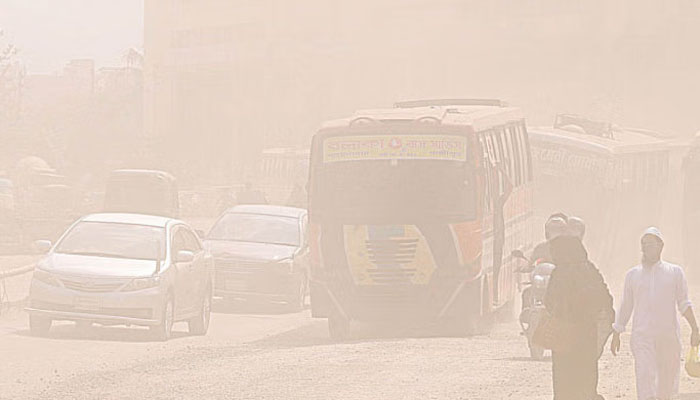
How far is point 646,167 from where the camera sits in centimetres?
3891

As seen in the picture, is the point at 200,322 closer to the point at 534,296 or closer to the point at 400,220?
the point at 400,220

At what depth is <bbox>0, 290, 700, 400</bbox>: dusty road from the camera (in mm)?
14258

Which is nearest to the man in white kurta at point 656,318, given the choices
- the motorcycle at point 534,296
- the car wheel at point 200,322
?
the motorcycle at point 534,296

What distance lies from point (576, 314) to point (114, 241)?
12055 millimetres

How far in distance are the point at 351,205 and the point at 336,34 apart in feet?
240

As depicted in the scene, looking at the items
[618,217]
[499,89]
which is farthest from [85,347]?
[499,89]

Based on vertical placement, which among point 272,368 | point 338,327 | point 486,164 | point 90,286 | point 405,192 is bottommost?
point 338,327

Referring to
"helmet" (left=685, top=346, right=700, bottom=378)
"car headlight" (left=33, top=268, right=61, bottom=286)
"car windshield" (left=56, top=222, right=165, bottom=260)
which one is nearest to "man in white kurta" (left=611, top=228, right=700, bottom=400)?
"helmet" (left=685, top=346, right=700, bottom=378)

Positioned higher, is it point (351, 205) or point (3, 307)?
point (351, 205)

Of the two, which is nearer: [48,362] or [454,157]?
[48,362]

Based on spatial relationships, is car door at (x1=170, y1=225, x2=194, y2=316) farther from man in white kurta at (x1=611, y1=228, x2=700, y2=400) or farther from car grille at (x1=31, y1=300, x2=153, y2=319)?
man in white kurta at (x1=611, y1=228, x2=700, y2=400)

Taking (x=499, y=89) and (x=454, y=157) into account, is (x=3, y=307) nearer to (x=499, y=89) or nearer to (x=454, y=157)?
(x=454, y=157)

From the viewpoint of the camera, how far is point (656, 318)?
1202 cm

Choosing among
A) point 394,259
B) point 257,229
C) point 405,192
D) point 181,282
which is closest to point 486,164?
point 405,192
